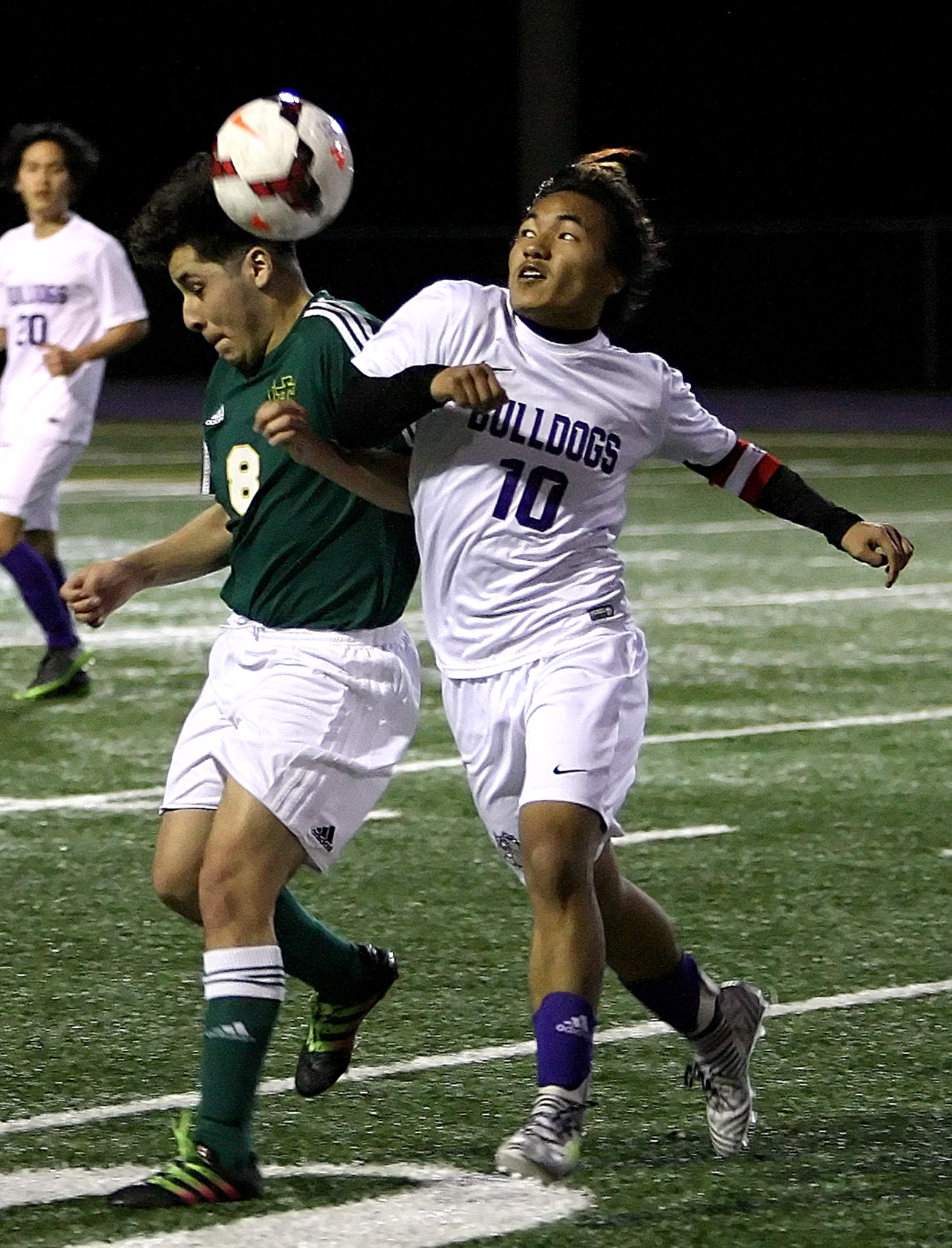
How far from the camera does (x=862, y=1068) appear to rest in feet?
16.5

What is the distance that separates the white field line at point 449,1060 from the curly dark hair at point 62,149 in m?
5.65

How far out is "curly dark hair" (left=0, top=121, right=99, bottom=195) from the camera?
33.1 feet

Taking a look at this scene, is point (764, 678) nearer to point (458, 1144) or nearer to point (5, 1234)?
point (458, 1144)

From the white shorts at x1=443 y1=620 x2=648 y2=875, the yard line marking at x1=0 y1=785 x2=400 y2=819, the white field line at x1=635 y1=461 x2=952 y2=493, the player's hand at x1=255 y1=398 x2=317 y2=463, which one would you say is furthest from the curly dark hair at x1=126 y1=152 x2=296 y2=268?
the white field line at x1=635 y1=461 x2=952 y2=493

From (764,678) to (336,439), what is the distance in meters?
6.29

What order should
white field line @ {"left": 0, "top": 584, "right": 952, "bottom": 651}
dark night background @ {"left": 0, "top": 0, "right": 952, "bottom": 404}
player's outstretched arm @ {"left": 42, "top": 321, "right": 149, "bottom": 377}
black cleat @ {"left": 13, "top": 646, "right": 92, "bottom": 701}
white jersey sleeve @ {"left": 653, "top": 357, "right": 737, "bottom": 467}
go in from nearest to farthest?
white jersey sleeve @ {"left": 653, "top": 357, "right": 737, "bottom": 467}, black cleat @ {"left": 13, "top": 646, "right": 92, "bottom": 701}, player's outstretched arm @ {"left": 42, "top": 321, "right": 149, "bottom": 377}, white field line @ {"left": 0, "top": 584, "right": 952, "bottom": 651}, dark night background @ {"left": 0, "top": 0, "right": 952, "bottom": 404}

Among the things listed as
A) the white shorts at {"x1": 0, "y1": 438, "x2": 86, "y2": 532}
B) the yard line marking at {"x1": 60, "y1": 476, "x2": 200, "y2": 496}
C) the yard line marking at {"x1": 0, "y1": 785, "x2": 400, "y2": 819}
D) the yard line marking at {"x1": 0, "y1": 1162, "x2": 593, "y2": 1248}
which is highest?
the yard line marking at {"x1": 0, "y1": 1162, "x2": 593, "y2": 1248}

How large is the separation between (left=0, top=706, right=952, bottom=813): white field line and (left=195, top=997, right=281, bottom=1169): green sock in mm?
2432

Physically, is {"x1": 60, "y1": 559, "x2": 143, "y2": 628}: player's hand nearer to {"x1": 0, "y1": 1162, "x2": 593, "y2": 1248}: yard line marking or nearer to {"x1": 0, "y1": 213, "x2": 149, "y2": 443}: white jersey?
{"x1": 0, "y1": 1162, "x2": 593, "y2": 1248}: yard line marking

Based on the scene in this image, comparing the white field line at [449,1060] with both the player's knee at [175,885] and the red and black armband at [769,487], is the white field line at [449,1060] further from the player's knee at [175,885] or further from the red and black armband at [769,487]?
the red and black armband at [769,487]

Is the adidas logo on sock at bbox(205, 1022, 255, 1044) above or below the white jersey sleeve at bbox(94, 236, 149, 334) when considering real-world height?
above

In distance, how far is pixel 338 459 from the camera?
168 inches

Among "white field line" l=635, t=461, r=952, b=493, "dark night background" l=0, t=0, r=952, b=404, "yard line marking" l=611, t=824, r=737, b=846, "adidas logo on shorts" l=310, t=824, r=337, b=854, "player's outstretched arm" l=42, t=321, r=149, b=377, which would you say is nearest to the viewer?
"adidas logo on shorts" l=310, t=824, r=337, b=854

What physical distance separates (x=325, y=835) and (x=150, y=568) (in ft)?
2.18
